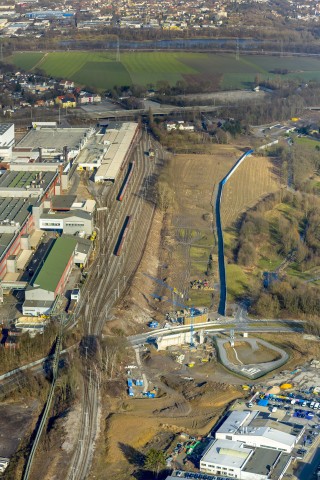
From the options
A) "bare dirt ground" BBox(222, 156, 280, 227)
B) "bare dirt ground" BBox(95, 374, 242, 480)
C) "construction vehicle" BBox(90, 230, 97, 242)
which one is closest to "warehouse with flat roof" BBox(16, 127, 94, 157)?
"bare dirt ground" BBox(222, 156, 280, 227)

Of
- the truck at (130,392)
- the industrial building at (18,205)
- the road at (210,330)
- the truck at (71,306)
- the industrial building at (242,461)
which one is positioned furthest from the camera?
the industrial building at (18,205)

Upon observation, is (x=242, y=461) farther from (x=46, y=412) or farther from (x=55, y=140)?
(x=55, y=140)

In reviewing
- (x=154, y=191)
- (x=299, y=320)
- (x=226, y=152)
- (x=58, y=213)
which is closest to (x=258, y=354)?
(x=299, y=320)

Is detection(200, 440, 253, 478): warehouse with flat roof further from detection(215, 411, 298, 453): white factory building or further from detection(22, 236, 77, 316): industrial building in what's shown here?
detection(22, 236, 77, 316): industrial building

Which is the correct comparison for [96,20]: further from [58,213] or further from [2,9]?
[58,213]

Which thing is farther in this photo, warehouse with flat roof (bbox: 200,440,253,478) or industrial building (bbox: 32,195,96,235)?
industrial building (bbox: 32,195,96,235)

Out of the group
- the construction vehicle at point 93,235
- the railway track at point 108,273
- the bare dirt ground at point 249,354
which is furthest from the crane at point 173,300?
the construction vehicle at point 93,235

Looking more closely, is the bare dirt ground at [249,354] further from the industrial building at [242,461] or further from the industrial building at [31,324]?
the industrial building at [31,324]
